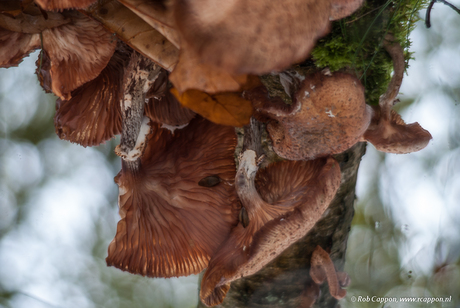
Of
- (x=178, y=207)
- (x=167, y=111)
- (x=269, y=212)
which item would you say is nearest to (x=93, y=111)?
(x=167, y=111)

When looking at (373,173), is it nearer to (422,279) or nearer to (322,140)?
(422,279)

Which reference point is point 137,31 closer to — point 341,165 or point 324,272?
point 341,165

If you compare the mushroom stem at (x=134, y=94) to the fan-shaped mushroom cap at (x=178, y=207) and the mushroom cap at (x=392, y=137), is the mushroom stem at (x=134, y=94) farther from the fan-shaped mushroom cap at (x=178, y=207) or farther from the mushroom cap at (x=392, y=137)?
the mushroom cap at (x=392, y=137)

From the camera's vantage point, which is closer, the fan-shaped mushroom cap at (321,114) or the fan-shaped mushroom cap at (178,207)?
the fan-shaped mushroom cap at (321,114)

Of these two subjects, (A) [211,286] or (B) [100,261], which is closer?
(A) [211,286]

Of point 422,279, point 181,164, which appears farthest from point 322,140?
point 422,279

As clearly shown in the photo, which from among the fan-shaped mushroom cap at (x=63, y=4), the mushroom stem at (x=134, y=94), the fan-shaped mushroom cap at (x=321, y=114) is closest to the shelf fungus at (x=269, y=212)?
the fan-shaped mushroom cap at (x=321, y=114)
